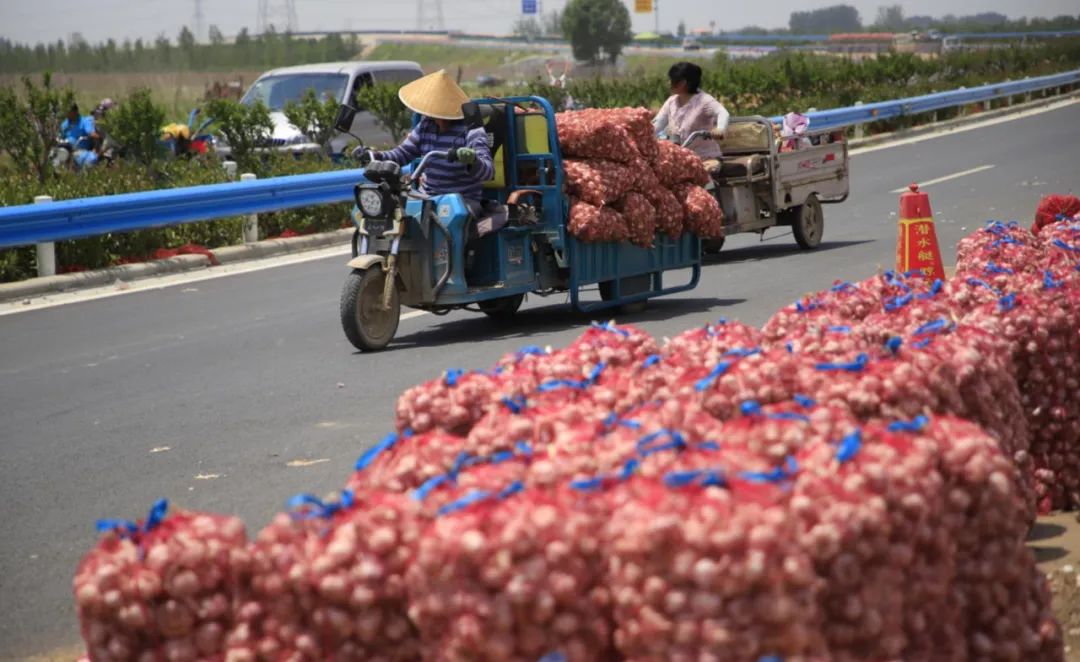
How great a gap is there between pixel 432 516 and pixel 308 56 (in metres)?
102

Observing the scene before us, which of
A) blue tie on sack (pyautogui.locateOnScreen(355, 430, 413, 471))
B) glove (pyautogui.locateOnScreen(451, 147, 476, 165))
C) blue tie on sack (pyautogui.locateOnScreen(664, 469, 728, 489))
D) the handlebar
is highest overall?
glove (pyautogui.locateOnScreen(451, 147, 476, 165))

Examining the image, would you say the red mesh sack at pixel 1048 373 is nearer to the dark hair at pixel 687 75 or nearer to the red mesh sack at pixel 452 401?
the red mesh sack at pixel 452 401

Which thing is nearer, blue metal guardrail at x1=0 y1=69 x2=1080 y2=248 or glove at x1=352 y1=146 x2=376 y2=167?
glove at x1=352 y1=146 x2=376 y2=167

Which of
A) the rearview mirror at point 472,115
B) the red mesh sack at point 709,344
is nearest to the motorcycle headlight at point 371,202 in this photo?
the rearview mirror at point 472,115

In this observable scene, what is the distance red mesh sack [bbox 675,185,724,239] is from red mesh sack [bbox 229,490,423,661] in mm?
10236

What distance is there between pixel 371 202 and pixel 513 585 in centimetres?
865

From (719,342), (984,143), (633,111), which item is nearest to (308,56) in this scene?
(984,143)

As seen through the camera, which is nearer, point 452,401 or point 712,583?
point 712,583

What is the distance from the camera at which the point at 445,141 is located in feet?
38.7

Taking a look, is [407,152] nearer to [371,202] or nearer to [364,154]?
[364,154]

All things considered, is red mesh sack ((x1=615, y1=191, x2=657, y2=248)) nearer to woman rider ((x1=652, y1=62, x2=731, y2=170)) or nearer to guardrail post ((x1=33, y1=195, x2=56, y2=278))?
woman rider ((x1=652, y1=62, x2=731, y2=170))

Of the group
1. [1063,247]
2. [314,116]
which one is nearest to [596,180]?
[1063,247]

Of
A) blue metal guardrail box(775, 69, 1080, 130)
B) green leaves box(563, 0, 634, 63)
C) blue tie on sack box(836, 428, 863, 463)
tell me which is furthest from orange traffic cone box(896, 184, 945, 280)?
green leaves box(563, 0, 634, 63)

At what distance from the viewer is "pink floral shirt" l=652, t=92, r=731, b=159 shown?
16.1m
